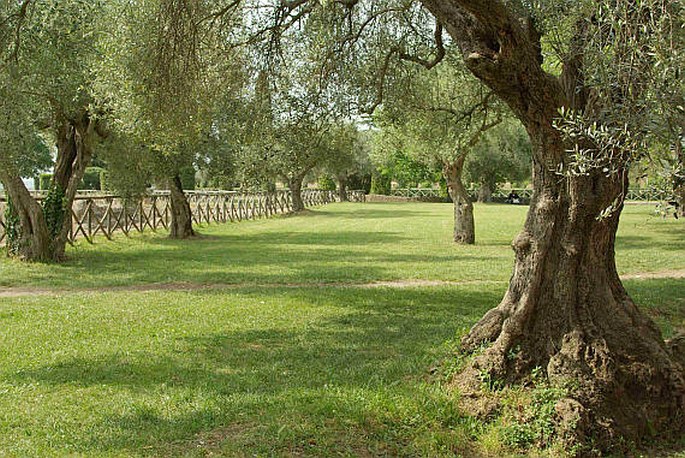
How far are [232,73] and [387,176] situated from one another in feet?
181

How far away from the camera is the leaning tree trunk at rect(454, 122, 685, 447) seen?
5652 millimetres

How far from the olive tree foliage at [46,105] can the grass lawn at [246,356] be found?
3.85 feet

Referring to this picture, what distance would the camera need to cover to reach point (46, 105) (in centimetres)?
1520

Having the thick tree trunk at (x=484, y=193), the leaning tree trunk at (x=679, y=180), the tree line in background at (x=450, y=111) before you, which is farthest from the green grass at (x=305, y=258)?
the thick tree trunk at (x=484, y=193)

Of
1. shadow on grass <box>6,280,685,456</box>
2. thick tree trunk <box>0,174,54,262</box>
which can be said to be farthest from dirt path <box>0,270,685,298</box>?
thick tree trunk <box>0,174,54,262</box>

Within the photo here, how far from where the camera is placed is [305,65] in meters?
11.5

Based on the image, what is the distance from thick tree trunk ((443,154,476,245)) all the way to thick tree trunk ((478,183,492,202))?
1436 inches

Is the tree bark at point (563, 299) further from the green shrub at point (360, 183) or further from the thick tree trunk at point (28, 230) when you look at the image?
the green shrub at point (360, 183)

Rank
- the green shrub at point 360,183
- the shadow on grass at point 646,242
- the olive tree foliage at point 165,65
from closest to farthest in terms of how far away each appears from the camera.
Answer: the olive tree foliage at point 165,65 < the shadow on grass at point 646,242 < the green shrub at point 360,183

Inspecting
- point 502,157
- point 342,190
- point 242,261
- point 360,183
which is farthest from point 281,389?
point 360,183

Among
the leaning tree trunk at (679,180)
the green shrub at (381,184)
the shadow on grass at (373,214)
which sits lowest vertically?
the shadow on grass at (373,214)

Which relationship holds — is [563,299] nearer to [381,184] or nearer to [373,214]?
[373,214]

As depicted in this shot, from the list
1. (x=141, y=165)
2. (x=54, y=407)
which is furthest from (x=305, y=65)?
(x=141, y=165)

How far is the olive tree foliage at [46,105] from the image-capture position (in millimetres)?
11039
